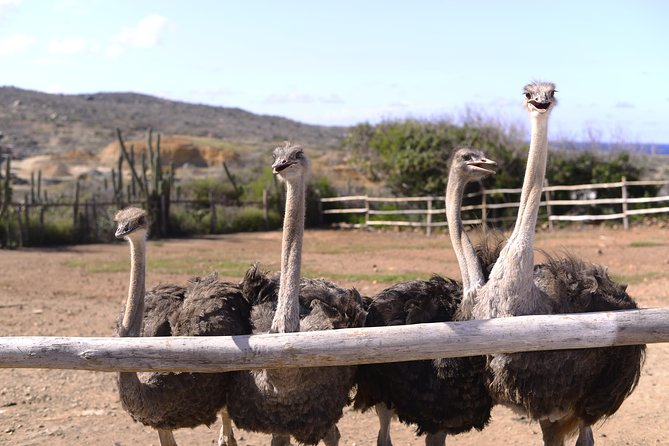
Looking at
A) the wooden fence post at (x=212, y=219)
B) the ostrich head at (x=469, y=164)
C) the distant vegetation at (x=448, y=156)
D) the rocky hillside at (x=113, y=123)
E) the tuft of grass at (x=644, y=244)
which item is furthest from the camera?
the rocky hillside at (x=113, y=123)

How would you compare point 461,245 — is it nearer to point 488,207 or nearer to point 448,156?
point 488,207

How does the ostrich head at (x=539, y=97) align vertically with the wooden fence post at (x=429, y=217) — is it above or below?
above

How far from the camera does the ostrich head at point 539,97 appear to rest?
12.5ft

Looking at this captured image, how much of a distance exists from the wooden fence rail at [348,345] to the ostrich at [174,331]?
1.75 feet

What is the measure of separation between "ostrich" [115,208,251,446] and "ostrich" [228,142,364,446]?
0.17 metres

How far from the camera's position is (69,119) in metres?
52.2

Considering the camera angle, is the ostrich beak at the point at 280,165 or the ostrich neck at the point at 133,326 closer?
the ostrich beak at the point at 280,165

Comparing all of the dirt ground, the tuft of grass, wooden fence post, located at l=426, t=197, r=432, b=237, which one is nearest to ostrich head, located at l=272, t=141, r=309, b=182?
the dirt ground

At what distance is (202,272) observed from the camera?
12.3m

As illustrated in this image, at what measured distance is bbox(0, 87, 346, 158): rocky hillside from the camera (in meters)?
45.4

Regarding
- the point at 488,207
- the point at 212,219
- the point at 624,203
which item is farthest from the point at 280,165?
the point at 212,219


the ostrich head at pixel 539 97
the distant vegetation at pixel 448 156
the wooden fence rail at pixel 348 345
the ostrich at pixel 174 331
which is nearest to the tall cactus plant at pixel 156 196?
the distant vegetation at pixel 448 156

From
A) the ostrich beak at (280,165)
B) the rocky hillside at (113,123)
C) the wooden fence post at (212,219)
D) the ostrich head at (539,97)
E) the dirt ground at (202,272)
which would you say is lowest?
the dirt ground at (202,272)

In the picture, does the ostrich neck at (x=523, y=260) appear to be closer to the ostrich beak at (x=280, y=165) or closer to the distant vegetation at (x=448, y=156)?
the ostrich beak at (x=280, y=165)
